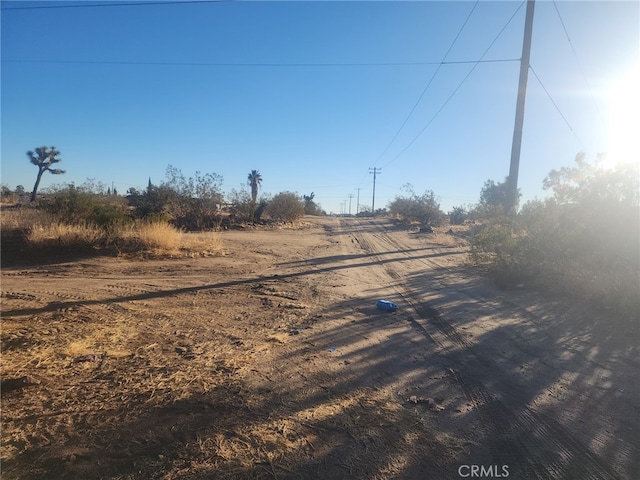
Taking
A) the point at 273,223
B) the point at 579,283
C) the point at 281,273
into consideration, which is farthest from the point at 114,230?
the point at 273,223

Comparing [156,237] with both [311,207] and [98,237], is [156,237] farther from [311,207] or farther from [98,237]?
[311,207]

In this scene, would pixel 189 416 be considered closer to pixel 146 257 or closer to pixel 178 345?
pixel 178 345

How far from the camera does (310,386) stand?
15.5 ft

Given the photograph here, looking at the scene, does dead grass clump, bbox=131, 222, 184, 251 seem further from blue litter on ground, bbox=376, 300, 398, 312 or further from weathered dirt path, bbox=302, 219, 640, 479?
blue litter on ground, bbox=376, 300, 398, 312

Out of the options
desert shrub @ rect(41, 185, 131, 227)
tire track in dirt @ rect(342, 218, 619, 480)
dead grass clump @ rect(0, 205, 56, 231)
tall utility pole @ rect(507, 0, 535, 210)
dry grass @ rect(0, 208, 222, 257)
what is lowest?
tire track in dirt @ rect(342, 218, 619, 480)

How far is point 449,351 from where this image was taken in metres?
6.05

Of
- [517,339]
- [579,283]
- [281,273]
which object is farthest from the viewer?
[281,273]

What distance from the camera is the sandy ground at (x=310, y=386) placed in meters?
3.35

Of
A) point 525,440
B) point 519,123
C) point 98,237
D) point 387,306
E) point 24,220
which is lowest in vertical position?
point 525,440

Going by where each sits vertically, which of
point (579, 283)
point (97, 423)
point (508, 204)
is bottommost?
point (97, 423)

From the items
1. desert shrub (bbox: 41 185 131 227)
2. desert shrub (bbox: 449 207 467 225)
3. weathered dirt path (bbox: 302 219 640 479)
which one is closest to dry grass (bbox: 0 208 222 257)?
desert shrub (bbox: 41 185 131 227)

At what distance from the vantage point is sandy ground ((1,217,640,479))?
3.35 metres

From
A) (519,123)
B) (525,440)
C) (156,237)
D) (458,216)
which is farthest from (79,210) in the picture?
(458,216)

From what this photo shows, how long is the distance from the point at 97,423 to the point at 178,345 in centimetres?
221
